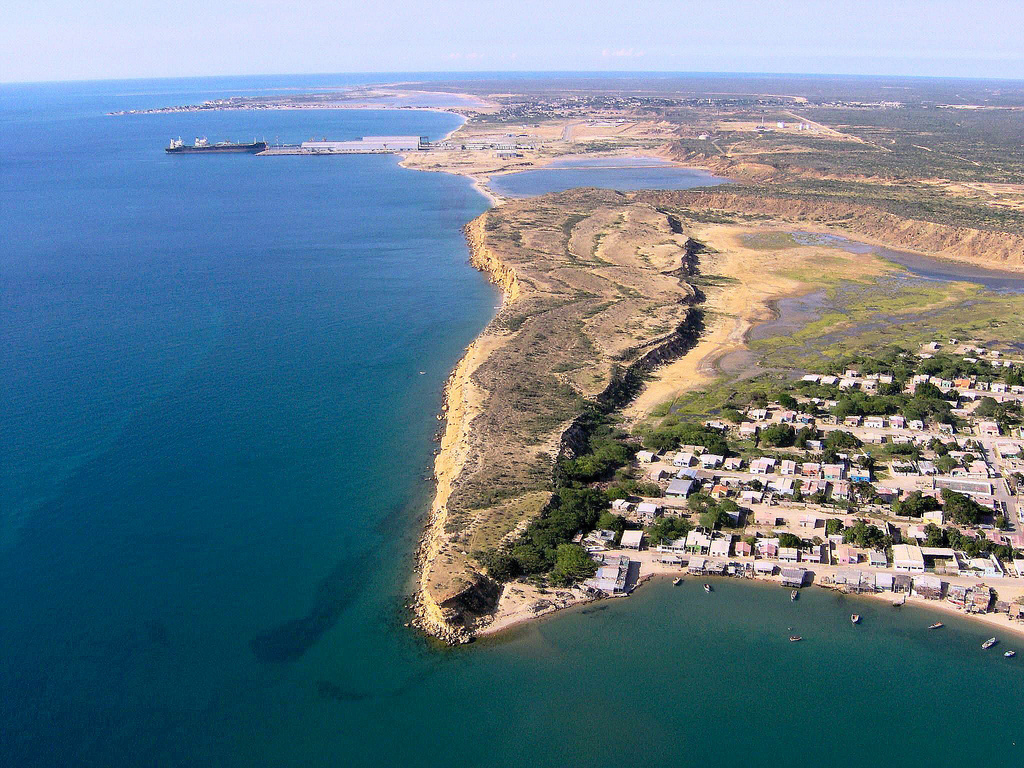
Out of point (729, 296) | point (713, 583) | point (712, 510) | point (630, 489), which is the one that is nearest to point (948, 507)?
point (712, 510)

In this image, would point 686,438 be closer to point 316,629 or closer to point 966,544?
point 966,544

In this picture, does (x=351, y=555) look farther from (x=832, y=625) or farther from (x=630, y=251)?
(x=630, y=251)

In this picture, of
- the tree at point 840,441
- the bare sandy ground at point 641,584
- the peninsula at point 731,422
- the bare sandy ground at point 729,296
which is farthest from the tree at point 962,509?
the bare sandy ground at point 729,296

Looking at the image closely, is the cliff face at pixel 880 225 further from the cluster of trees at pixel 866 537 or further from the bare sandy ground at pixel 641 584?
the bare sandy ground at pixel 641 584

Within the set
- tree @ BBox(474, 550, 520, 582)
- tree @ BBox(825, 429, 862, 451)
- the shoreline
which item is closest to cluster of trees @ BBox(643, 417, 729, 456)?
tree @ BBox(825, 429, 862, 451)

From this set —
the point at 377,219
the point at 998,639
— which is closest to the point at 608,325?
A: the point at 998,639

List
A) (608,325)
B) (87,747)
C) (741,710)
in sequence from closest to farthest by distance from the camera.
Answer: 1. (87,747)
2. (741,710)
3. (608,325)
